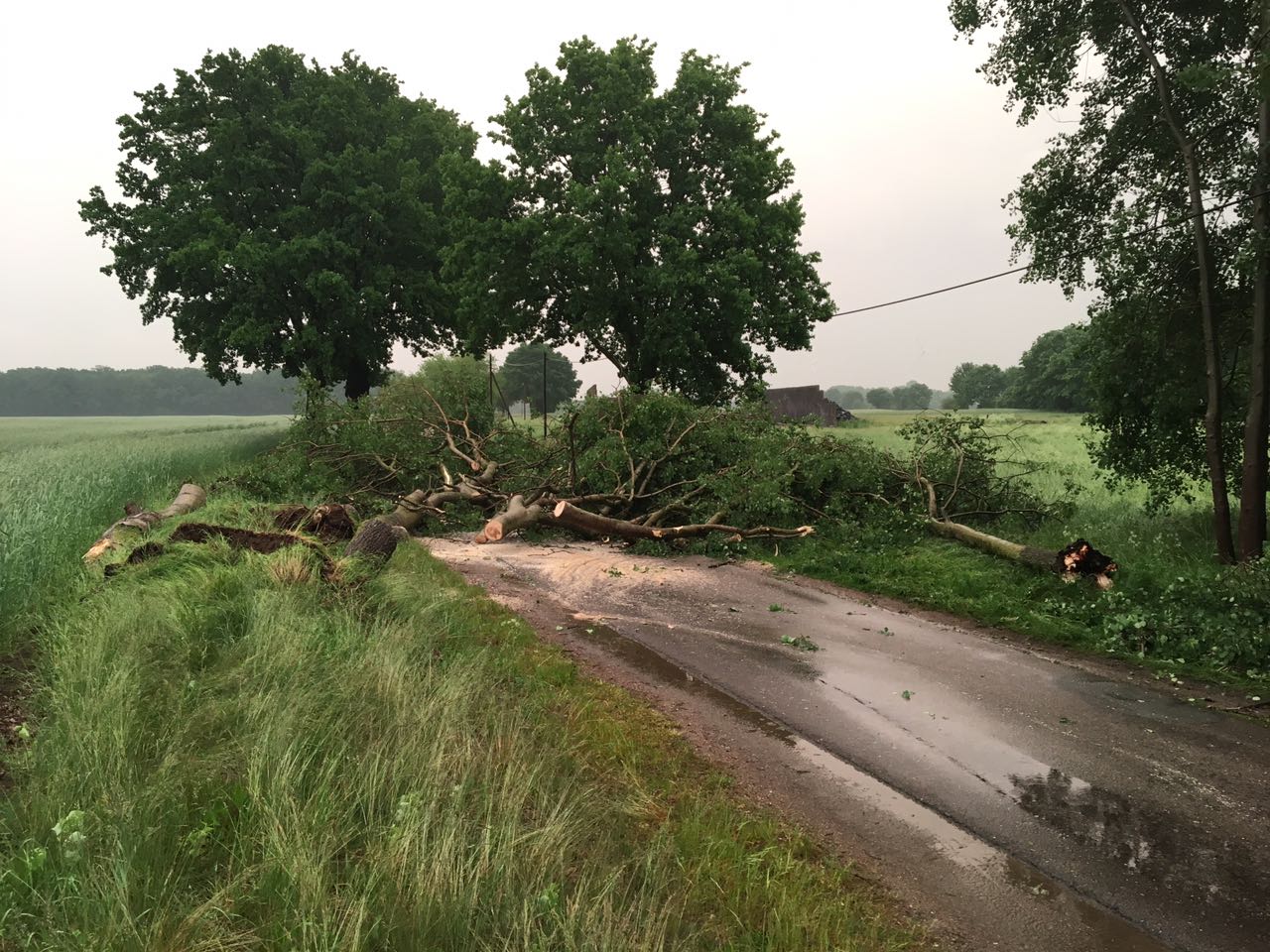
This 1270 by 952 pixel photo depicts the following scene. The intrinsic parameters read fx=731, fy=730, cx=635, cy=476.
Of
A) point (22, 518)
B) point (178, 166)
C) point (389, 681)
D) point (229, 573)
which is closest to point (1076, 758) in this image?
point (389, 681)

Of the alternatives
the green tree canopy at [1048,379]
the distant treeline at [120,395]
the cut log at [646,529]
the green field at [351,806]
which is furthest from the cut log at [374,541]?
the distant treeline at [120,395]

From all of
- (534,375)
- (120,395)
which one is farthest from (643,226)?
(120,395)

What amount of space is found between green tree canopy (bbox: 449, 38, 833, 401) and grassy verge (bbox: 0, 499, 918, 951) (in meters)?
18.6

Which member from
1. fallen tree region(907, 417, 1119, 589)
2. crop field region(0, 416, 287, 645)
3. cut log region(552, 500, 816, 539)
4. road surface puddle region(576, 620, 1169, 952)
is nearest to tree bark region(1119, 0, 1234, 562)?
fallen tree region(907, 417, 1119, 589)

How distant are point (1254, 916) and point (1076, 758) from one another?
150cm

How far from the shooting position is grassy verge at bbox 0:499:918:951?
2.40 m

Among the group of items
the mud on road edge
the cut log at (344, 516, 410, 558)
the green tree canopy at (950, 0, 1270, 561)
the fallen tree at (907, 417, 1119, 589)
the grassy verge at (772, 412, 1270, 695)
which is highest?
the green tree canopy at (950, 0, 1270, 561)

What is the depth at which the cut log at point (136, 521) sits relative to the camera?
8117mm

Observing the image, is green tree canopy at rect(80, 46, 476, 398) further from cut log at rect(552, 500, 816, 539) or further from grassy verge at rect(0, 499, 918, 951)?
grassy verge at rect(0, 499, 918, 951)

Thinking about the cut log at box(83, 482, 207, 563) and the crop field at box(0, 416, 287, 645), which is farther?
the cut log at box(83, 482, 207, 563)

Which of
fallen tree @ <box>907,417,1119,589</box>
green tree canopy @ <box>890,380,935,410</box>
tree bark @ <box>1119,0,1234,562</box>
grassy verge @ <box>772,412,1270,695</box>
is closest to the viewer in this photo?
grassy verge @ <box>772,412,1270,695</box>

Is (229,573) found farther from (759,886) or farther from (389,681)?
(759,886)

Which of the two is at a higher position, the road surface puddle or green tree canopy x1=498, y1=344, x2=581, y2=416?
green tree canopy x1=498, y1=344, x2=581, y2=416

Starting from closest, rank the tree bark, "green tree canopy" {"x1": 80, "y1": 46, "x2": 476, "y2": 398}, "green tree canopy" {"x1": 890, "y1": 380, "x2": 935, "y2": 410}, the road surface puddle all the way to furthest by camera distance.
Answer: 1. the road surface puddle
2. the tree bark
3. "green tree canopy" {"x1": 80, "y1": 46, "x2": 476, "y2": 398}
4. "green tree canopy" {"x1": 890, "y1": 380, "x2": 935, "y2": 410}
